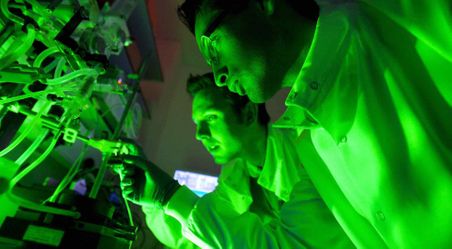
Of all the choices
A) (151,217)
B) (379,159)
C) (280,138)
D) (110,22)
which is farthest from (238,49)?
(151,217)

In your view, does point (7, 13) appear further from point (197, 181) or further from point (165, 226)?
point (197, 181)

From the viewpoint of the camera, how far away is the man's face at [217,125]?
4.97 feet

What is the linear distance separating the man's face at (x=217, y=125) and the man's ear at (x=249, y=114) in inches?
3.3

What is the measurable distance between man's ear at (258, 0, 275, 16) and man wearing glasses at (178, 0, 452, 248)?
0.16 meters

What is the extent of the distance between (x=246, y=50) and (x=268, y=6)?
0.17 m

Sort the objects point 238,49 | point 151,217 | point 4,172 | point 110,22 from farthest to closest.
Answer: point 151,217 → point 110,22 → point 238,49 → point 4,172

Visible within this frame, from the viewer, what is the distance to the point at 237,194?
1572 millimetres

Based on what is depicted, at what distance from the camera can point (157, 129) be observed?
2262 millimetres

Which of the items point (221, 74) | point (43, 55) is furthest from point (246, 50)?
point (43, 55)

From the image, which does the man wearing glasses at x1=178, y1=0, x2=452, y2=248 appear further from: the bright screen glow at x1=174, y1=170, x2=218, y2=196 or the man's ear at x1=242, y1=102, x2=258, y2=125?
the bright screen glow at x1=174, y1=170, x2=218, y2=196

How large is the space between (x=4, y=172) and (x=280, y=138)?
4.22ft

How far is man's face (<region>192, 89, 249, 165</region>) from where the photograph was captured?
Result: 1.51m

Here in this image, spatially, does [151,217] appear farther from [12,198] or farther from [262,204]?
[262,204]

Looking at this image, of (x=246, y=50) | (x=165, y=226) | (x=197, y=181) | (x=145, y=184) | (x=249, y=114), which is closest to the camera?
(x=246, y=50)
